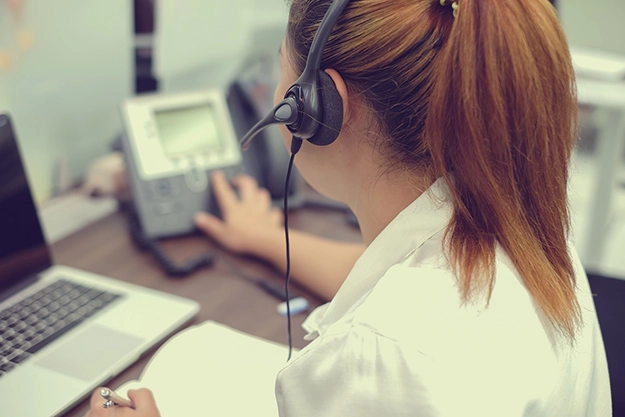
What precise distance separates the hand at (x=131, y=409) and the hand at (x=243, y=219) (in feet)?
1.38

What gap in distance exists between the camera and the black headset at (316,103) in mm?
562

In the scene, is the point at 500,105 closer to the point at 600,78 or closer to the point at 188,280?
the point at 188,280

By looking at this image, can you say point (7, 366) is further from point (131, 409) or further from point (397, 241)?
point (397, 241)

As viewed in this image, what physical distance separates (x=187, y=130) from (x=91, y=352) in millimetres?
515

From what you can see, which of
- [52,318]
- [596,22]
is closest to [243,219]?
[52,318]

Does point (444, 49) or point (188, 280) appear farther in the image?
point (188, 280)

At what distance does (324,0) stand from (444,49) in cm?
14

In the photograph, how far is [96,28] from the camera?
121 centimetres

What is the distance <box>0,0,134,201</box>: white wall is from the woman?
69cm

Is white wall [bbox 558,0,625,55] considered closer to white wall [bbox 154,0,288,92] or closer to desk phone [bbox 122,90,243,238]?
white wall [bbox 154,0,288,92]

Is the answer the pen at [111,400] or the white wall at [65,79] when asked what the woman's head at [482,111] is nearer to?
the pen at [111,400]

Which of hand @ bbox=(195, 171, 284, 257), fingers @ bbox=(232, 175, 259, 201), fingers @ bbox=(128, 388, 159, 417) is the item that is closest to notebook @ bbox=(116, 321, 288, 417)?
fingers @ bbox=(128, 388, 159, 417)

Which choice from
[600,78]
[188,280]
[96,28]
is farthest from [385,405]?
[600,78]

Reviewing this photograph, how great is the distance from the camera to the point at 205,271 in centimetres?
102
